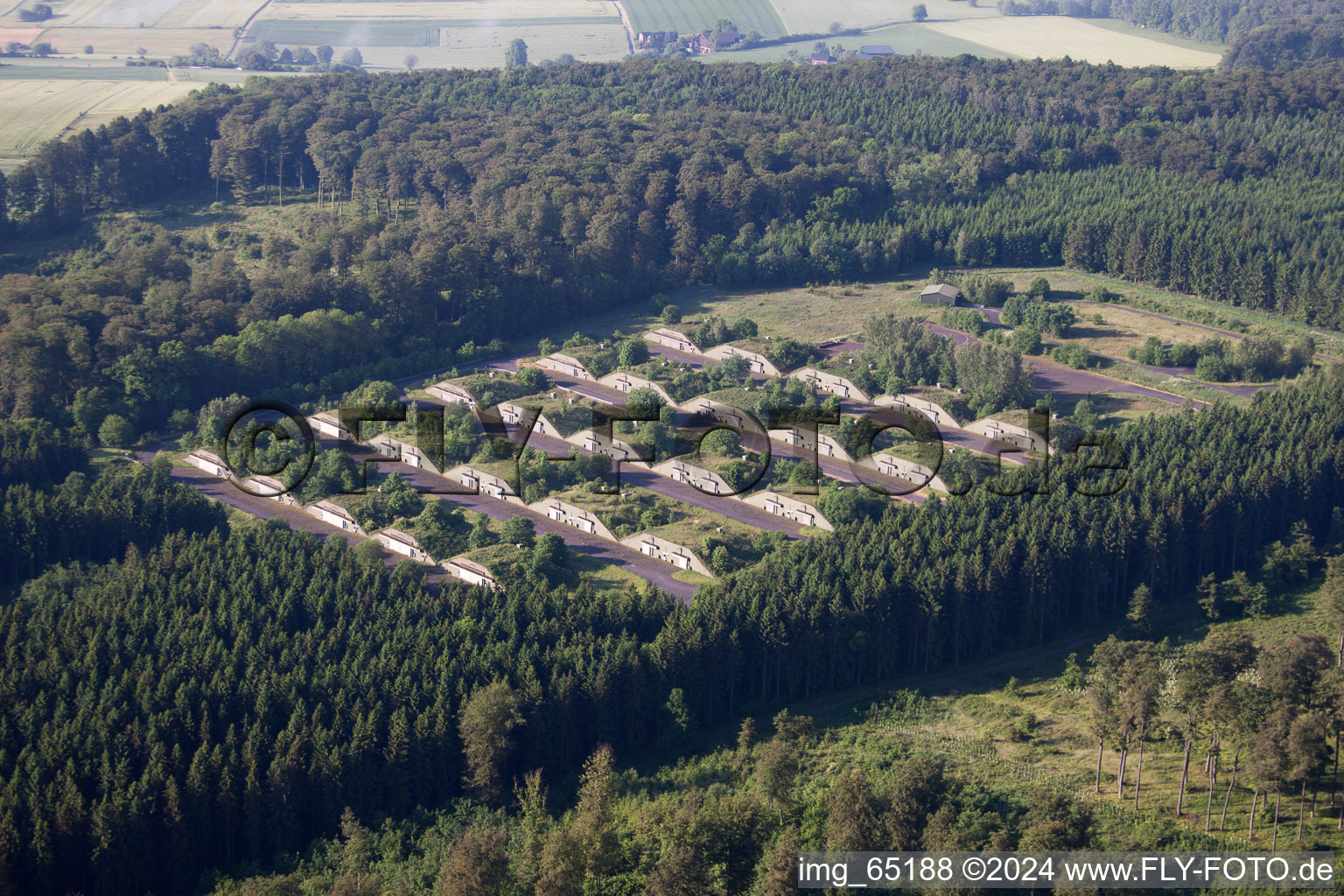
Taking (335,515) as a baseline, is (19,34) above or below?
above

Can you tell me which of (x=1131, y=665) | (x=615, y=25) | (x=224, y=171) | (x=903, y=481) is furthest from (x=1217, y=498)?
(x=615, y=25)

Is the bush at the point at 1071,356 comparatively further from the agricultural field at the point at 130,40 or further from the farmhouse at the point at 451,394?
the agricultural field at the point at 130,40

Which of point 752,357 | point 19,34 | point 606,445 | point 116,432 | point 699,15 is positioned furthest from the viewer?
point 699,15

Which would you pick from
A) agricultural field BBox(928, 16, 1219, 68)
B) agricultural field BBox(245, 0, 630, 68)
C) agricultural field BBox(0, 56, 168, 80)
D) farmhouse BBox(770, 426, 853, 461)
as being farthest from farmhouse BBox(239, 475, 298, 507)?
agricultural field BBox(928, 16, 1219, 68)

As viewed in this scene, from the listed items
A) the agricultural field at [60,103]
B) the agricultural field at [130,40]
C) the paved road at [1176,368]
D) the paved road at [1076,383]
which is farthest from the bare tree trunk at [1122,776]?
the agricultural field at [130,40]

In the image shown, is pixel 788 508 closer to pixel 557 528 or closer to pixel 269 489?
pixel 557 528

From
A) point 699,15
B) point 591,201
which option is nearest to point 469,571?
point 591,201
